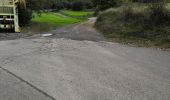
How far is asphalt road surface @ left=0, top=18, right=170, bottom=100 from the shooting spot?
233 inches

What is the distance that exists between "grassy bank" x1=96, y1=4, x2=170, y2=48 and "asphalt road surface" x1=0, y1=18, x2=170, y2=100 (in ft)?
5.97

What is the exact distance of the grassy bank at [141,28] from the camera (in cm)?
1339

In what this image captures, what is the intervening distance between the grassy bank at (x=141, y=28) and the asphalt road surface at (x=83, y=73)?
1.82 metres

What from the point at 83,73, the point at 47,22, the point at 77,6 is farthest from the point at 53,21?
the point at 77,6

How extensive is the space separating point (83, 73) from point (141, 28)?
8.47 m

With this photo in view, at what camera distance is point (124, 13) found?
18094 millimetres

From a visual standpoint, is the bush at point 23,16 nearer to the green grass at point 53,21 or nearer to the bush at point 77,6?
the green grass at point 53,21

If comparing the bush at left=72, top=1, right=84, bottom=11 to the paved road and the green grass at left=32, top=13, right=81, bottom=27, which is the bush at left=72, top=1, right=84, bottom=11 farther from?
the paved road

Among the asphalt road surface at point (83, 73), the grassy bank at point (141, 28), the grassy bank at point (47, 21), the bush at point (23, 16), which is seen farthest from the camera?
the grassy bank at point (47, 21)

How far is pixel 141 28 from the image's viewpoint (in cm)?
1516

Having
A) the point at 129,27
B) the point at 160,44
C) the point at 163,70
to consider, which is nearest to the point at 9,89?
the point at 163,70

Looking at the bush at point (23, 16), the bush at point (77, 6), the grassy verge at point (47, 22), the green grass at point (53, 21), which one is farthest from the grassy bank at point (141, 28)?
the bush at point (77, 6)

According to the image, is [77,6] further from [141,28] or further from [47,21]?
[141,28]

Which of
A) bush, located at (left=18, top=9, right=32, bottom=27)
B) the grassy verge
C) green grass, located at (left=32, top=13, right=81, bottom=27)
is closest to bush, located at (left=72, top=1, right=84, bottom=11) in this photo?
the grassy verge
